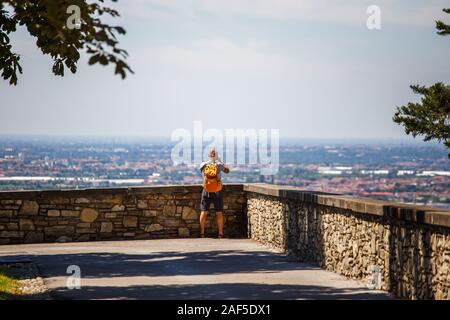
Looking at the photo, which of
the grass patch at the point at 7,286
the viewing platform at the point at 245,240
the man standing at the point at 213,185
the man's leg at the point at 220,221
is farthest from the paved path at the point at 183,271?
the man standing at the point at 213,185

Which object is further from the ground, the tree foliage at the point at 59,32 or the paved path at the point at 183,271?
the tree foliage at the point at 59,32

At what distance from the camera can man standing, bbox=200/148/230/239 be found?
21.8 metres

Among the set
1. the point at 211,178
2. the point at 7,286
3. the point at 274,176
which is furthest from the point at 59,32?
the point at 274,176

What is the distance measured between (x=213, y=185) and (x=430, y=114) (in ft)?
15.5

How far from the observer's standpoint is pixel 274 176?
5645 inches

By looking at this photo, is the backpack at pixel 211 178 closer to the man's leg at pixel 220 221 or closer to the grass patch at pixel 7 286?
the man's leg at pixel 220 221

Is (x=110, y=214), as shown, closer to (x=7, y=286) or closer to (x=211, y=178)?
(x=211, y=178)

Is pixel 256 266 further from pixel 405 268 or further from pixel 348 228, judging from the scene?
pixel 405 268

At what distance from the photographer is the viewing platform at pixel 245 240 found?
12.4 meters

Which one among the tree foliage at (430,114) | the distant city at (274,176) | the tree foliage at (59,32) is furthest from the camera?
the distant city at (274,176)

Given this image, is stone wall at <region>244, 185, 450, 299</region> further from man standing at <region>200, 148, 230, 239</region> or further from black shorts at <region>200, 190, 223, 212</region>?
black shorts at <region>200, 190, 223, 212</region>

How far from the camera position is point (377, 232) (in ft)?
44.0

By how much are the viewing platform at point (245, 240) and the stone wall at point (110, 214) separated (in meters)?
0.02
